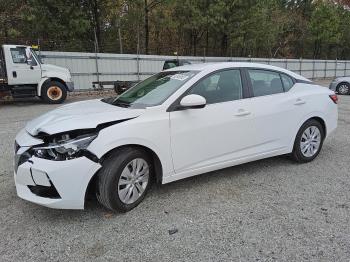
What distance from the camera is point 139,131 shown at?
3369mm

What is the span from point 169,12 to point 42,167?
1029 inches

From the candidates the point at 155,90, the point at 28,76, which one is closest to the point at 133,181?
the point at 155,90

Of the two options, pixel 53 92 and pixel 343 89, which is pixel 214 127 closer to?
pixel 53 92

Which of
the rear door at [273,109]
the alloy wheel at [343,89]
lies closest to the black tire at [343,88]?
the alloy wheel at [343,89]

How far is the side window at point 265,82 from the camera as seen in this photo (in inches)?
174

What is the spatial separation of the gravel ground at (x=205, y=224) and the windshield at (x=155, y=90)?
1.12 m

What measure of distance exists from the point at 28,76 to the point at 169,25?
16.5m

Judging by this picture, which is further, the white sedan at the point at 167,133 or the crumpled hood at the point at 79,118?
the crumpled hood at the point at 79,118

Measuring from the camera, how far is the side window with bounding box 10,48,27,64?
12.2m

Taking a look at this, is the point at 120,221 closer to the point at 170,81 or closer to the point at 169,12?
the point at 170,81

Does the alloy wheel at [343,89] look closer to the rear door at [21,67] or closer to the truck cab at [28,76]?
the truck cab at [28,76]

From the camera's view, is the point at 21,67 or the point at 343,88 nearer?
the point at 21,67

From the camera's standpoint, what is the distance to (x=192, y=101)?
360 centimetres

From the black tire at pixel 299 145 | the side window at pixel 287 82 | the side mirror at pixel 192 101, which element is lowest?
the black tire at pixel 299 145
